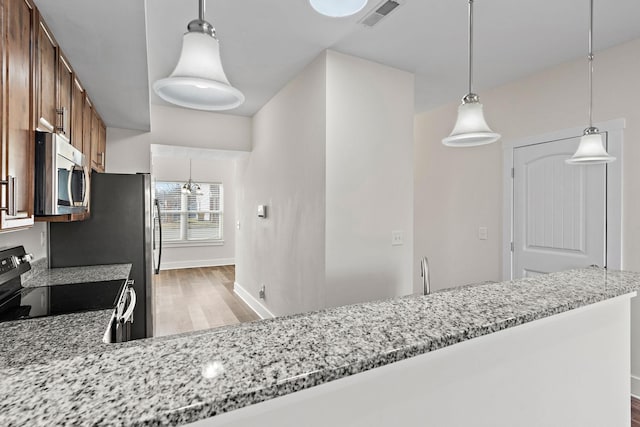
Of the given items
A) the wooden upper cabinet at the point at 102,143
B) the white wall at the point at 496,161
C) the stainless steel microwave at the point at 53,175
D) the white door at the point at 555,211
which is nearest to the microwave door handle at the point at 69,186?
the stainless steel microwave at the point at 53,175

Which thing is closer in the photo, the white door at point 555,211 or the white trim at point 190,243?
the white door at point 555,211

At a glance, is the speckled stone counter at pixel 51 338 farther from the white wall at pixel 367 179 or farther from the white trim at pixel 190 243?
the white trim at pixel 190 243

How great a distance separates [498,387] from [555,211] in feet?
8.82

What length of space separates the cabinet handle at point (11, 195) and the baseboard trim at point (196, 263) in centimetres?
636

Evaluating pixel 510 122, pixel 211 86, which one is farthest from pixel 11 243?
pixel 510 122

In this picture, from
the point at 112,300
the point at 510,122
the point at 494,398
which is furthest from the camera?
the point at 510,122

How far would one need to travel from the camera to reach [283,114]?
3.52 meters

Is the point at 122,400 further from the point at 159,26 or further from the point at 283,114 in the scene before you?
the point at 283,114

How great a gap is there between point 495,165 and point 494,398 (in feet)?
10.1

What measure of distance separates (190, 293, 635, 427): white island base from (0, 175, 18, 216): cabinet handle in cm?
132

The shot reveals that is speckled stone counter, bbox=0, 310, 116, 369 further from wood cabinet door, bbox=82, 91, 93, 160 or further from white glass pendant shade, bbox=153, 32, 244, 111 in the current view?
wood cabinet door, bbox=82, 91, 93, 160

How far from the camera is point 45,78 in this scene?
1.70 metres

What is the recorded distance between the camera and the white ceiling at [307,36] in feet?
5.94

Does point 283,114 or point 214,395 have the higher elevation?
point 283,114
